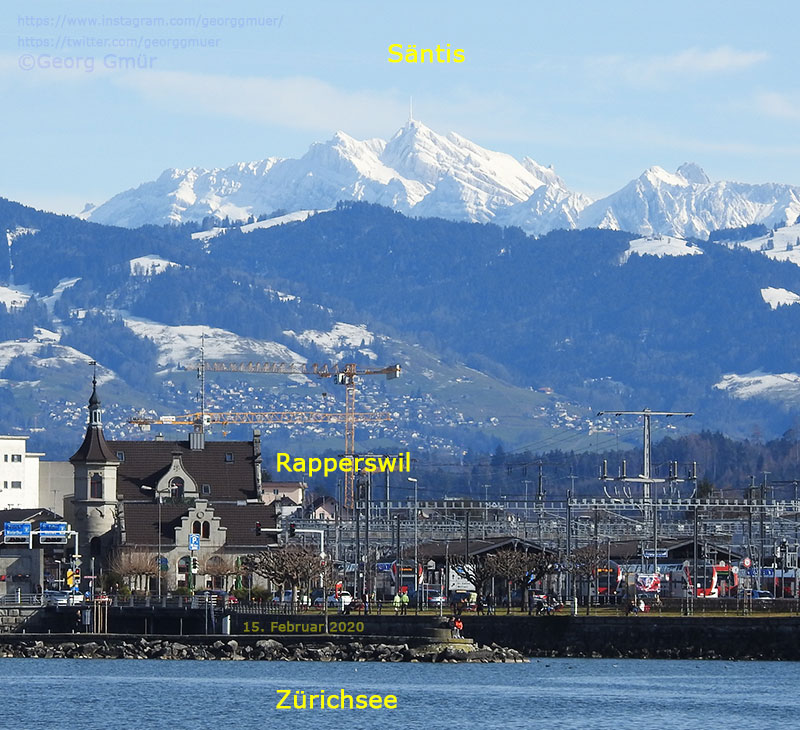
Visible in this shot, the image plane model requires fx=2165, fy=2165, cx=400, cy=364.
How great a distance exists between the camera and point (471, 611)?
403ft

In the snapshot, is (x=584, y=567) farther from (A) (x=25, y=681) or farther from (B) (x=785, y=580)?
(A) (x=25, y=681)

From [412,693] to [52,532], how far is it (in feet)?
175

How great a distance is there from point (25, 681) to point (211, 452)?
67968 mm

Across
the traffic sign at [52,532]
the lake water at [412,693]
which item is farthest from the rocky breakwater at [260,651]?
the traffic sign at [52,532]

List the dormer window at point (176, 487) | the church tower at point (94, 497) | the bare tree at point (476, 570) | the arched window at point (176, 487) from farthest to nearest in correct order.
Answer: the arched window at point (176, 487)
the dormer window at point (176, 487)
the church tower at point (94, 497)
the bare tree at point (476, 570)

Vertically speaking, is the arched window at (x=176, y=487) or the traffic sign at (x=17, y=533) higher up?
the arched window at (x=176, y=487)

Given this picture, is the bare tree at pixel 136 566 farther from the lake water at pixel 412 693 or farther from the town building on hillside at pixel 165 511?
the lake water at pixel 412 693

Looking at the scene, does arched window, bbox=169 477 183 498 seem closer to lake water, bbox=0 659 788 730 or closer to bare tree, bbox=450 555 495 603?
bare tree, bbox=450 555 495 603

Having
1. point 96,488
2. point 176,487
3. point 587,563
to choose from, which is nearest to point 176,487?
point 176,487

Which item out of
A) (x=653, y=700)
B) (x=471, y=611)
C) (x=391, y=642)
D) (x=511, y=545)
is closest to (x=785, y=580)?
(x=511, y=545)

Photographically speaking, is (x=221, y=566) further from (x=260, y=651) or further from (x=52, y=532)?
(x=260, y=651)

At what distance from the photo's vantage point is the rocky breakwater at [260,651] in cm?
10900

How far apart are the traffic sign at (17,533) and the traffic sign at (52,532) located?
880 mm

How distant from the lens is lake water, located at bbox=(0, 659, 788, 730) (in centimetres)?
8756
